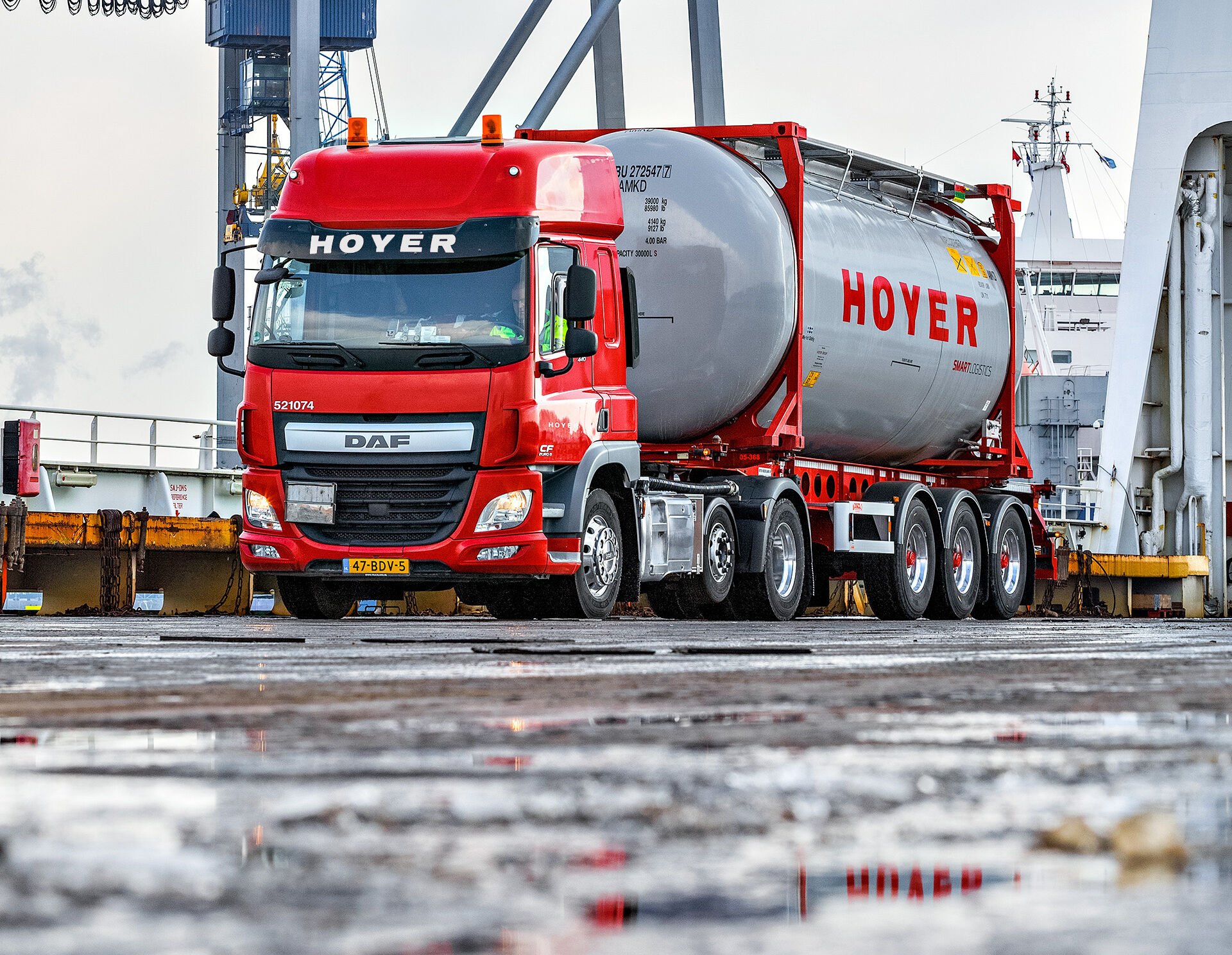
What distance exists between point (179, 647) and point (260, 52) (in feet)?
176

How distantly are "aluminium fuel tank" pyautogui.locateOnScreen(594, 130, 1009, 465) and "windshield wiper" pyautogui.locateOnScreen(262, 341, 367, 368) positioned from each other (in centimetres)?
225

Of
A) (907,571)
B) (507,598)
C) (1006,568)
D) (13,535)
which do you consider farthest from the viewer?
(1006,568)

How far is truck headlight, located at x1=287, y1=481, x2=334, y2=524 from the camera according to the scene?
12.5 meters

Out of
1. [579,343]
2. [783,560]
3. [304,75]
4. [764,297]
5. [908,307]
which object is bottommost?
[783,560]

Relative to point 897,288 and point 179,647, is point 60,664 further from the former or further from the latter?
point 897,288

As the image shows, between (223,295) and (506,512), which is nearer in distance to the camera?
(506,512)

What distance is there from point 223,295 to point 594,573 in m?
3.26

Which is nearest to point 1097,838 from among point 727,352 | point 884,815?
point 884,815

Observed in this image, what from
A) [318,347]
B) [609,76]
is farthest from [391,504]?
[609,76]

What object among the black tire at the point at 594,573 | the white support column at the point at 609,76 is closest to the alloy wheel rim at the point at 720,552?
the black tire at the point at 594,573

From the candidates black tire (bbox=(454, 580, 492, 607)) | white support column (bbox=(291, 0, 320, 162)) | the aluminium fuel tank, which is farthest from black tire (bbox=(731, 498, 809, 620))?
white support column (bbox=(291, 0, 320, 162))

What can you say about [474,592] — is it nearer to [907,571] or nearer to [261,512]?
[261,512]

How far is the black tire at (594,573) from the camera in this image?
1266cm

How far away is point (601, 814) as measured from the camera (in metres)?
1.82
